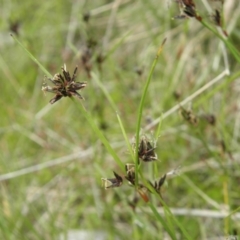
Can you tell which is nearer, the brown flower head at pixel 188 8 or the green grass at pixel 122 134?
the brown flower head at pixel 188 8

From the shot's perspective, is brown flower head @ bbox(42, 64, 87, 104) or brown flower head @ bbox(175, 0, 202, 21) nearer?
brown flower head @ bbox(42, 64, 87, 104)

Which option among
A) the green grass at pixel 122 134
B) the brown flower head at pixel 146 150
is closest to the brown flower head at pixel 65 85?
the brown flower head at pixel 146 150

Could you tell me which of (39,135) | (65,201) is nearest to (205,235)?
(65,201)

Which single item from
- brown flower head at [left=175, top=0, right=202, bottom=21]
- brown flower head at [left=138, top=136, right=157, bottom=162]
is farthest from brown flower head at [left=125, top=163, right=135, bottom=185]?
brown flower head at [left=175, top=0, right=202, bottom=21]

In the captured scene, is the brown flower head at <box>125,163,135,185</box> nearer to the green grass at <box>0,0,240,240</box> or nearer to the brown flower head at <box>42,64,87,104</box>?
the brown flower head at <box>42,64,87,104</box>

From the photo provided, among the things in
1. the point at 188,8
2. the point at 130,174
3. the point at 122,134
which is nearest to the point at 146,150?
the point at 130,174

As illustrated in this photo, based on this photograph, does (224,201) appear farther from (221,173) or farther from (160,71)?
(160,71)

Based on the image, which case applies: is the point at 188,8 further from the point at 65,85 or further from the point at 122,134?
the point at 122,134

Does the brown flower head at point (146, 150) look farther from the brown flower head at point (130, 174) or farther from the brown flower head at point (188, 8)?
the brown flower head at point (188, 8)
